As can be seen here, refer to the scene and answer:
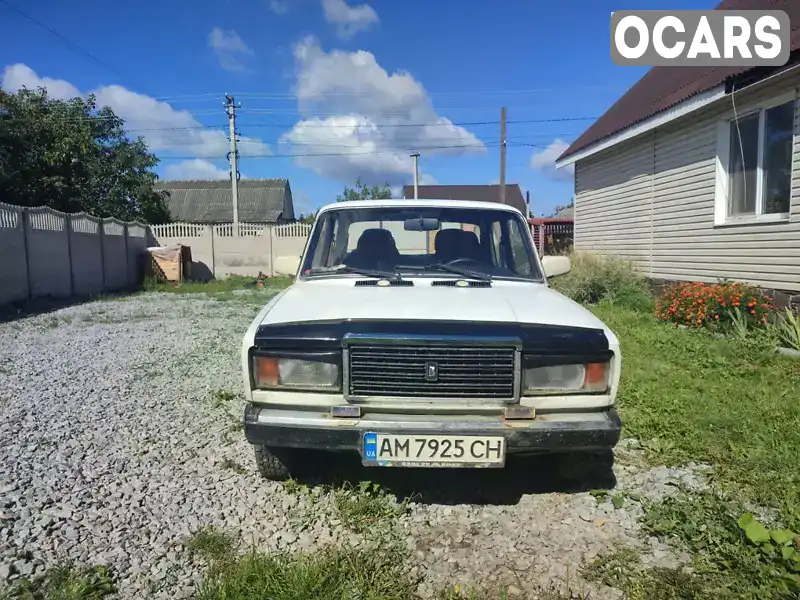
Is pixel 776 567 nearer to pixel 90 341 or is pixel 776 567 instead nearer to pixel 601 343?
pixel 601 343

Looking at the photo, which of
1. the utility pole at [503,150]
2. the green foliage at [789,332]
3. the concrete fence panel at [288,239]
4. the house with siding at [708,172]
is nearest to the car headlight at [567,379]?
the green foliage at [789,332]

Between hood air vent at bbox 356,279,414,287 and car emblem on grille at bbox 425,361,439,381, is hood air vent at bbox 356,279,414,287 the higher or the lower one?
the higher one

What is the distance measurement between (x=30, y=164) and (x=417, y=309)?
23133mm

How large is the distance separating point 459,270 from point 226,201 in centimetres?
4386

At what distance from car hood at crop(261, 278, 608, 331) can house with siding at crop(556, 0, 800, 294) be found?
5.33 meters

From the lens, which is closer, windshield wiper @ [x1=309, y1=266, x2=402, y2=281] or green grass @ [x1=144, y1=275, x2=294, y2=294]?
windshield wiper @ [x1=309, y1=266, x2=402, y2=281]

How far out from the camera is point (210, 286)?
1656cm

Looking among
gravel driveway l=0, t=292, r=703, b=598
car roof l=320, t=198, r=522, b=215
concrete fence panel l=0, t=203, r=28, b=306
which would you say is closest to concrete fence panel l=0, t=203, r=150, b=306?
concrete fence panel l=0, t=203, r=28, b=306

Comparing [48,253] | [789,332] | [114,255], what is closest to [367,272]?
[789,332]

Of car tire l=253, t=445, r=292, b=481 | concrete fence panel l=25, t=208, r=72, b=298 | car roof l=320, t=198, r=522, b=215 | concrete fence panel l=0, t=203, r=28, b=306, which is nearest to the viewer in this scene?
car tire l=253, t=445, r=292, b=481

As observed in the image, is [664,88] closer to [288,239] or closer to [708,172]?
[708,172]

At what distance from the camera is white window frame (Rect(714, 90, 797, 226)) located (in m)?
7.02

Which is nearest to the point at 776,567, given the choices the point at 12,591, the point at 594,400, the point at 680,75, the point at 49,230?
the point at 594,400

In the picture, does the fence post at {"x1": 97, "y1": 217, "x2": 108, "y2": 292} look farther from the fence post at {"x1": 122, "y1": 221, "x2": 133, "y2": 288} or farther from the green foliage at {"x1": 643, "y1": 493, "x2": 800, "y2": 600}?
the green foliage at {"x1": 643, "y1": 493, "x2": 800, "y2": 600}
